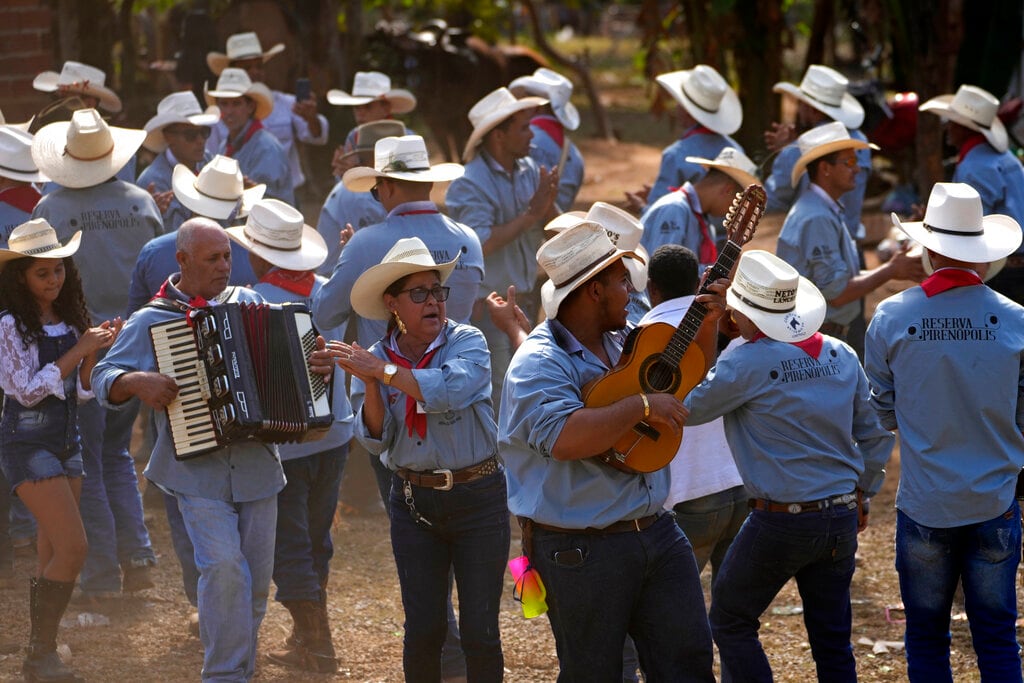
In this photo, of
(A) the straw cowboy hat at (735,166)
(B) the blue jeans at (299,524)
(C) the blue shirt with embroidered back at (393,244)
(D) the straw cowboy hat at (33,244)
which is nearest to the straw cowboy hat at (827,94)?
(A) the straw cowboy hat at (735,166)

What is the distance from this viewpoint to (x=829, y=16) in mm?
17047

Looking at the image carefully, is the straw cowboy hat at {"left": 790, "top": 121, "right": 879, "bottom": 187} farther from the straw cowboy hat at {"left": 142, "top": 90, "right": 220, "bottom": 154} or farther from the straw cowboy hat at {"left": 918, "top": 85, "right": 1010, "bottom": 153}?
the straw cowboy hat at {"left": 142, "top": 90, "right": 220, "bottom": 154}

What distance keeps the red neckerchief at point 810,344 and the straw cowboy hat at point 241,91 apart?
18.6 ft

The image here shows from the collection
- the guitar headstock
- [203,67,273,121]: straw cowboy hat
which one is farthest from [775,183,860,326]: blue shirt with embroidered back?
[203,67,273,121]: straw cowboy hat

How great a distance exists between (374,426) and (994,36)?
420 inches

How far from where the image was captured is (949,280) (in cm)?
512

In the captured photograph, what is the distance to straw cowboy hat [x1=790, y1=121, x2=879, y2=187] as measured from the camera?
740 cm

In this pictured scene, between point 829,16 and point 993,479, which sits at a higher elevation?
point 993,479

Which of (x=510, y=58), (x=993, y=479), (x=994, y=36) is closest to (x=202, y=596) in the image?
(x=993, y=479)

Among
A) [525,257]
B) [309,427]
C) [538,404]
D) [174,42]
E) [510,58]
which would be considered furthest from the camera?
[510,58]

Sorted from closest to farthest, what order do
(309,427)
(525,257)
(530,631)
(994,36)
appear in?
(309,427) < (530,631) < (525,257) < (994,36)

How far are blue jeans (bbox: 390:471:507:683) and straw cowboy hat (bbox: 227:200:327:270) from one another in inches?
60.5

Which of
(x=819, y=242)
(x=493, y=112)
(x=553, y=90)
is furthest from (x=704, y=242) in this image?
(x=553, y=90)

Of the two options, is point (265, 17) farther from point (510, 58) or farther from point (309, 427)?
point (309, 427)
